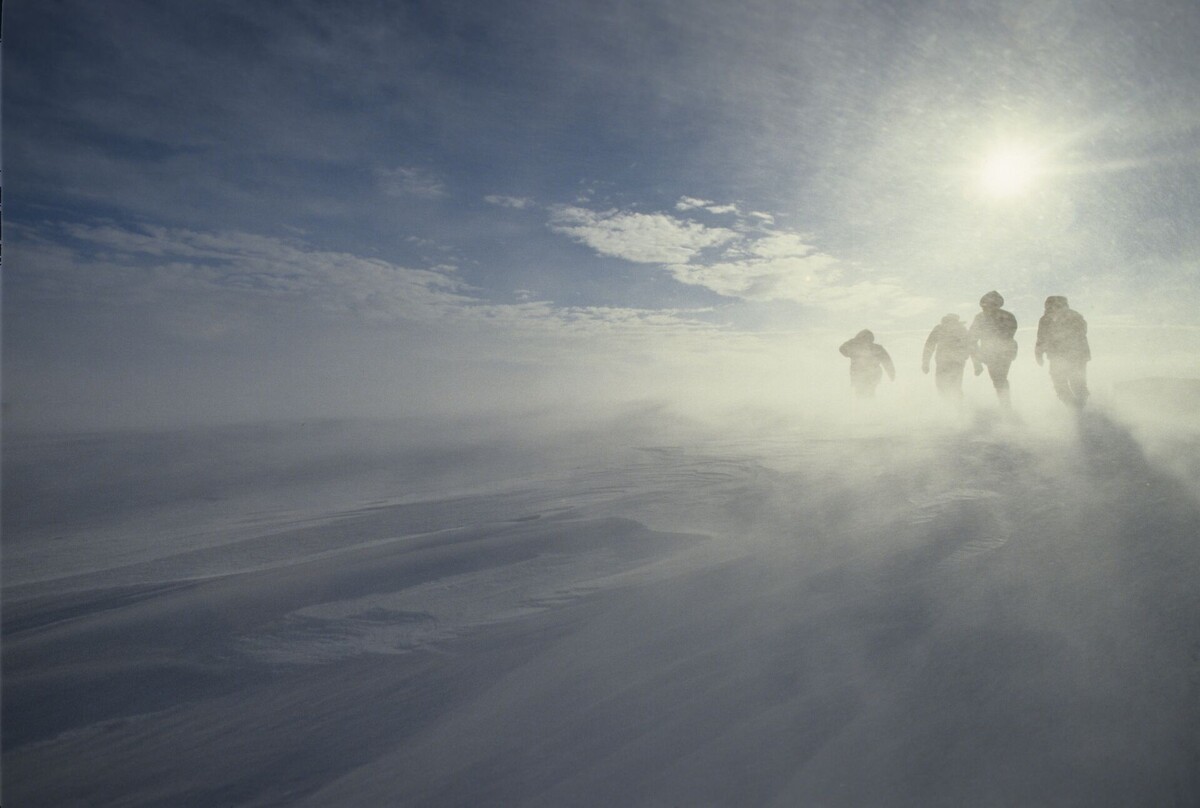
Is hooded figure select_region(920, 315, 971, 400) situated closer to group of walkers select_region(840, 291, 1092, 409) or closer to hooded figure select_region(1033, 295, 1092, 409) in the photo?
group of walkers select_region(840, 291, 1092, 409)

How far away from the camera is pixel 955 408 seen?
10.9 m

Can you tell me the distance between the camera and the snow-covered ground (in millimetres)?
1785

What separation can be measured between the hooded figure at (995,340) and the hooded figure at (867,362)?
4022 millimetres

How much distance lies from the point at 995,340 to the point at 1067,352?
146 centimetres

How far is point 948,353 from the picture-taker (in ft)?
41.1

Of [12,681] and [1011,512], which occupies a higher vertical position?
[1011,512]

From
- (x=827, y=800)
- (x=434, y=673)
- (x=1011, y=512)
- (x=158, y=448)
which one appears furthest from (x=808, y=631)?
(x=158, y=448)

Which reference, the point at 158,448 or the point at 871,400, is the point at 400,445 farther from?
the point at 871,400

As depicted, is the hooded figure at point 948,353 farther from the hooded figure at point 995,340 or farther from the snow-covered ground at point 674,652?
the snow-covered ground at point 674,652

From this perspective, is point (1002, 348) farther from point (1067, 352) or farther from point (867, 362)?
point (867, 362)

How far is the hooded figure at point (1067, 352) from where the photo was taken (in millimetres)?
9773

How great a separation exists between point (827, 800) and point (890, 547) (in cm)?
217

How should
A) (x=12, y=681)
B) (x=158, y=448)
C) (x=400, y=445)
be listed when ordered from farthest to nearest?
(x=158, y=448)
(x=400, y=445)
(x=12, y=681)

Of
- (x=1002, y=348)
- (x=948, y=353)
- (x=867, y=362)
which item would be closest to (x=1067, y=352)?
(x=1002, y=348)
